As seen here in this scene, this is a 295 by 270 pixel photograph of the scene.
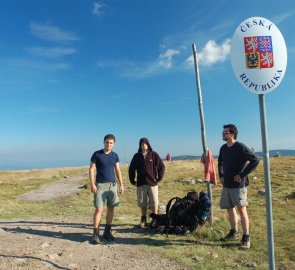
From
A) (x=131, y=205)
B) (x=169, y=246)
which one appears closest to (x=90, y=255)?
(x=169, y=246)

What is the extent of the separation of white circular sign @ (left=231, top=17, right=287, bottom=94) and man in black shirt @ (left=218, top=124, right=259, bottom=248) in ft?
11.4

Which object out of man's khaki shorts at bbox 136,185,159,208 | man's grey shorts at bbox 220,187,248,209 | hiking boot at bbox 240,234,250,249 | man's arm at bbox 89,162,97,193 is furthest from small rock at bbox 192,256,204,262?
man's khaki shorts at bbox 136,185,159,208

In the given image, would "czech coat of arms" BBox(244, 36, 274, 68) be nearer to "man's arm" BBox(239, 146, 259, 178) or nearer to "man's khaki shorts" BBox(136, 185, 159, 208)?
"man's arm" BBox(239, 146, 259, 178)

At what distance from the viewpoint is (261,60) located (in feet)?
18.4

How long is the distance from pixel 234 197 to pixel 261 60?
4268 mm

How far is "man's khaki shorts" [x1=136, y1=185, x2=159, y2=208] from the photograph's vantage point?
11.1 meters

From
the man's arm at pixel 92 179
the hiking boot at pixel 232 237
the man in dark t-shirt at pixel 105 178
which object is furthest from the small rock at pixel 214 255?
the man's arm at pixel 92 179

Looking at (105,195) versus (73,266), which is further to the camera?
(105,195)

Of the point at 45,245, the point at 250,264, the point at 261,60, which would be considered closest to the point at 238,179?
the point at 250,264

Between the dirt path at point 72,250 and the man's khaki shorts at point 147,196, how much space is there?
0.81 m

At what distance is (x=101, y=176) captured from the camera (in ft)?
31.9

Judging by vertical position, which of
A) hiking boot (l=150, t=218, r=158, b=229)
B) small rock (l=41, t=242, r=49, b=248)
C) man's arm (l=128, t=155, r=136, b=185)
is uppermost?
man's arm (l=128, t=155, r=136, b=185)

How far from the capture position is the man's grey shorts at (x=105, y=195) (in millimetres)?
9609

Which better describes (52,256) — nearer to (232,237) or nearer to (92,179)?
(92,179)
